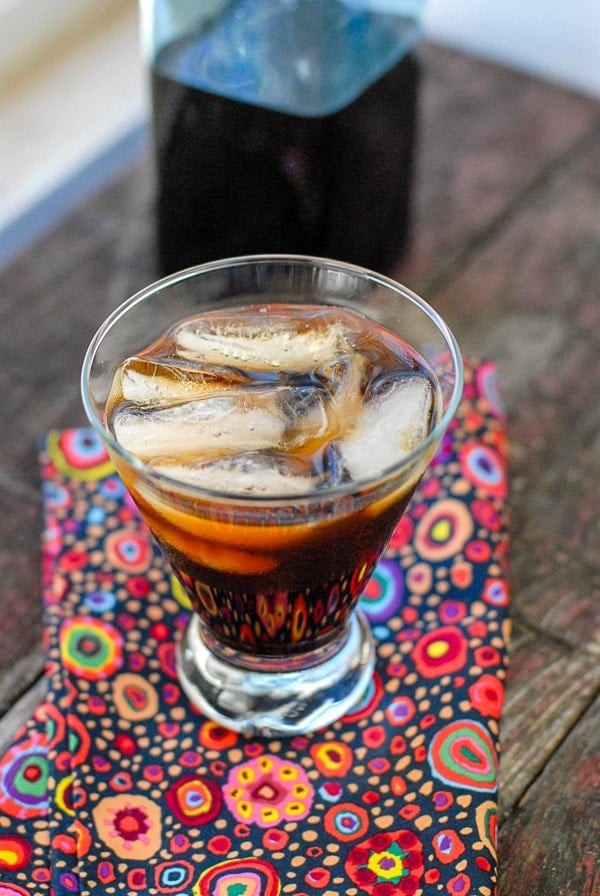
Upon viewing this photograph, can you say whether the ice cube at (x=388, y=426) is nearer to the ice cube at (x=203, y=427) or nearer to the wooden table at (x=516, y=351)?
the ice cube at (x=203, y=427)

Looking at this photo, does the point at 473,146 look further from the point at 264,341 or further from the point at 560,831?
the point at 560,831

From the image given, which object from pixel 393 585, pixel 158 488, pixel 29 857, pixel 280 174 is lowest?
pixel 29 857

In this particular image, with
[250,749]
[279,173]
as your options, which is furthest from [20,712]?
[279,173]

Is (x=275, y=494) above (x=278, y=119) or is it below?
below

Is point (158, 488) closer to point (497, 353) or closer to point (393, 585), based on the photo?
point (393, 585)

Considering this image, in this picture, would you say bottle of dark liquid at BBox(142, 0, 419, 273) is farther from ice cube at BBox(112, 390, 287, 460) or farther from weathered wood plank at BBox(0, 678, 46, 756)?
weathered wood plank at BBox(0, 678, 46, 756)

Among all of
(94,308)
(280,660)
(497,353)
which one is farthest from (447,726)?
(94,308)

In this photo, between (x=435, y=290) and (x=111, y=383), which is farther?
(x=435, y=290)

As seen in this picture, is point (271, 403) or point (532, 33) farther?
point (532, 33)
